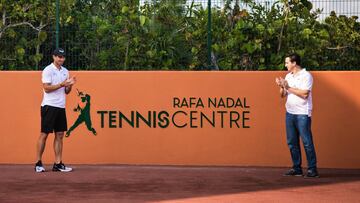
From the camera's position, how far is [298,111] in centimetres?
1002

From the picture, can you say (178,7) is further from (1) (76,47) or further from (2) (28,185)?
(2) (28,185)

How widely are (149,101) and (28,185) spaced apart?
8.95 ft

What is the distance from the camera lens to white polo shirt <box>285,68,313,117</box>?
32.8 ft

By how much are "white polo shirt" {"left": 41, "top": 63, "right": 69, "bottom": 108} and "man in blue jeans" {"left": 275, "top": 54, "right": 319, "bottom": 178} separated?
2948 mm

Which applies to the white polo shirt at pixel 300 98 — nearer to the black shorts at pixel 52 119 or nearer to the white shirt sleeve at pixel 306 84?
the white shirt sleeve at pixel 306 84

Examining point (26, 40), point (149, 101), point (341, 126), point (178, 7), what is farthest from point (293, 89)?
point (26, 40)

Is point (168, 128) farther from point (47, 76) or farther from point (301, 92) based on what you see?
point (301, 92)

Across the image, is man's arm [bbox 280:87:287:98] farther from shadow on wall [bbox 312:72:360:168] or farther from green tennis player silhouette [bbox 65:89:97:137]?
green tennis player silhouette [bbox 65:89:97:137]

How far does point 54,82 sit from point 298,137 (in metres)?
3.40

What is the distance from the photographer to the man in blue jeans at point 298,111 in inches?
393

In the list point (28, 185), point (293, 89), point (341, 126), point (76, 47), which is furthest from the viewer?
point (76, 47)

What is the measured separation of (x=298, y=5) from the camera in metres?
12.4

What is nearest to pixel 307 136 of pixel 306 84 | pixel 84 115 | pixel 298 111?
pixel 298 111

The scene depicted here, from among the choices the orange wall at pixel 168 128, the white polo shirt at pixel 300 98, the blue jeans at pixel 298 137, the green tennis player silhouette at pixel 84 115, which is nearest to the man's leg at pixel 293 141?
the blue jeans at pixel 298 137
